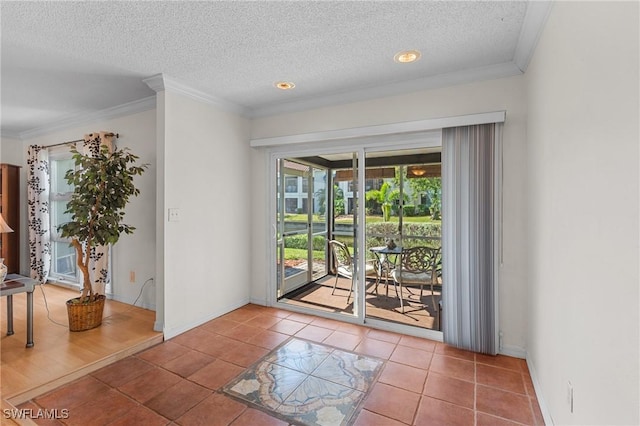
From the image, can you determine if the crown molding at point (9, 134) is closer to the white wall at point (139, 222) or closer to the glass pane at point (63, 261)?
the glass pane at point (63, 261)

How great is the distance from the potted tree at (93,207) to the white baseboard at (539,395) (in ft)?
12.1

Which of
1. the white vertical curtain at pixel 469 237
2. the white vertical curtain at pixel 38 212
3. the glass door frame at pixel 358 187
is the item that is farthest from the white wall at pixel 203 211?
the white vertical curtain at pixel 38 212

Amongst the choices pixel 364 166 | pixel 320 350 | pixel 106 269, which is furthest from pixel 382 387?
pixel 106 269

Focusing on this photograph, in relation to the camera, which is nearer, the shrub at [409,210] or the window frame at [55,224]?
the shrub at [409,210]

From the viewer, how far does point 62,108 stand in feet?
12.0

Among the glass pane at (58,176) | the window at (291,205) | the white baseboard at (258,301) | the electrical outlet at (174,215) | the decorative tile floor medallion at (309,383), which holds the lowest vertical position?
the decorative tile floor medallion at (309,383)

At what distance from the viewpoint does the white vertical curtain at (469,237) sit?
252 centimetres

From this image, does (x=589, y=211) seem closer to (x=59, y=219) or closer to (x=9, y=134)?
(x=59, y=219)

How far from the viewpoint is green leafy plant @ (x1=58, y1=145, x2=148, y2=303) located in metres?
2.83

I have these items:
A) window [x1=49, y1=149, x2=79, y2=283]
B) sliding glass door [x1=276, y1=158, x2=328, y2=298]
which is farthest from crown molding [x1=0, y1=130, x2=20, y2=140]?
sliding glass door [x1=276, y1=158, x2=328, y2=298]

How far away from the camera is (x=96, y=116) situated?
3873mm

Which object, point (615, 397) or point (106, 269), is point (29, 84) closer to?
point (106, 269)

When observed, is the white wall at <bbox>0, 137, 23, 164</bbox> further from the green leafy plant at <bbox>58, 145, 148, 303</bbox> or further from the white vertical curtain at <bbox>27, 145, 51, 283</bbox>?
the green leafy plant at <bbox>58, 145, 148, 303</bbox>

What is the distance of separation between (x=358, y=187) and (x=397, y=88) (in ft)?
3.45
